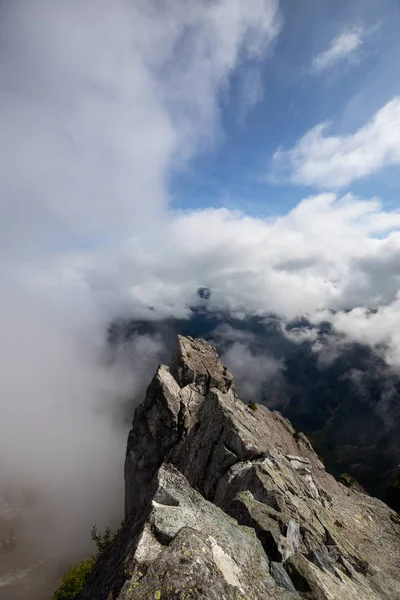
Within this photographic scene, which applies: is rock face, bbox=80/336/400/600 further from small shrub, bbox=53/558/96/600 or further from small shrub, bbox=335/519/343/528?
small shrub, bbox=53/558/96/600

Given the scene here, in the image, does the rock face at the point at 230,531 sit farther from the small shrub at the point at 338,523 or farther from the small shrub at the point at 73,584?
the small shrub at the point at 73,584

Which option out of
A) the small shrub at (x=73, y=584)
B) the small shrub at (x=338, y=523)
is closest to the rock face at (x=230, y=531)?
the small shrub at (x=338, y=523)

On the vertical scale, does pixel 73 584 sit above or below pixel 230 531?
below

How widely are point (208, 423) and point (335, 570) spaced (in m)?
46.8

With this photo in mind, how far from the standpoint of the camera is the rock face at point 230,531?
14.8m

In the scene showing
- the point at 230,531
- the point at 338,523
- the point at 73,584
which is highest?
the point at 230,531

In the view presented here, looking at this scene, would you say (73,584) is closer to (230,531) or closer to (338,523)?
(338,523)

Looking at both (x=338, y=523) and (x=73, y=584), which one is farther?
(x=73, y=584)

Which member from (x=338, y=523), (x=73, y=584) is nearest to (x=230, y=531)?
(x=338, y=523)

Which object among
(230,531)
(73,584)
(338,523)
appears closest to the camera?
(230,531)

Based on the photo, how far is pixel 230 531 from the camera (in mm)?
20312

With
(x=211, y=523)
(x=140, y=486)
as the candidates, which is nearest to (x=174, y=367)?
(x=140, y=486)

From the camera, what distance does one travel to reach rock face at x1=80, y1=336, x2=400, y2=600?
48.6 feet

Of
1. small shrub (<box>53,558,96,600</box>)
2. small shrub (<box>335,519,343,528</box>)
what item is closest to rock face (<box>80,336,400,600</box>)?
small shrub (<box>335,519,343,528</box>)
